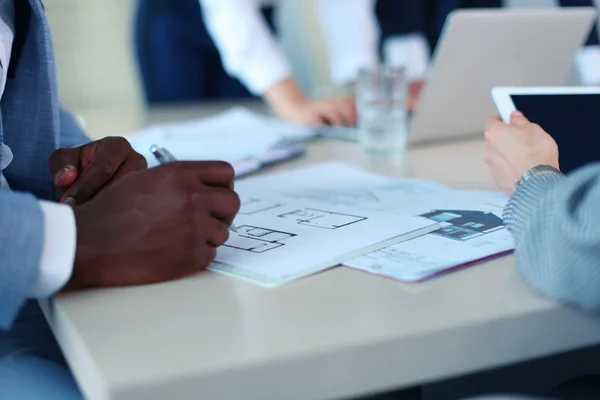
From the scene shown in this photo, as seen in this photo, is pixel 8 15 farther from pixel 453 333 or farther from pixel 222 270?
pixel 453 333

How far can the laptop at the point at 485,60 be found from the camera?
117 cm

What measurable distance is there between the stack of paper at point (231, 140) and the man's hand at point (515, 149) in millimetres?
381

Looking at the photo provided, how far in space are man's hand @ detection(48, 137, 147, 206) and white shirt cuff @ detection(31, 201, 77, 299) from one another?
0.38 ft

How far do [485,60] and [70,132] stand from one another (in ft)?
2.12

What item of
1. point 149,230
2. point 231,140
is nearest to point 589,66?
point 231,140

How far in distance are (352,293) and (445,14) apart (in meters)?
1.96

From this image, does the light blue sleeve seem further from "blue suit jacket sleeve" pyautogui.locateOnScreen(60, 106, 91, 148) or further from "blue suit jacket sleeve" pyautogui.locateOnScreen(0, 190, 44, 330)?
"blue suit jacket sleeve" pyautogui.locateOnScreen(60, 106, 91, 148)

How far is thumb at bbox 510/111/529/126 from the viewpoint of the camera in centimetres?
82

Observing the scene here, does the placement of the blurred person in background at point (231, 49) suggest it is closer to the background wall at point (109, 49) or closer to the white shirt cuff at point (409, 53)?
the white shirt cuff at point (409, 53)

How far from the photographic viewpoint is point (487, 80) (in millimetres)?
1240

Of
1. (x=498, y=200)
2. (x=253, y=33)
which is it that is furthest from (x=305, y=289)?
(x=253, y=33)

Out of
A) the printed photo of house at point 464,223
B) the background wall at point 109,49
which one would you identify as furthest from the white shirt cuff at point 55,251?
the background wall at point 109,49

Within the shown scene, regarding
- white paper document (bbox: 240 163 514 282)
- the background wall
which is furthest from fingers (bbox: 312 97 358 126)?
the background wall

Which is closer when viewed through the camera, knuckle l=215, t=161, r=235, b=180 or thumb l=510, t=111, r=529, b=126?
knuckle l=215, t=161, r=235, b=180
